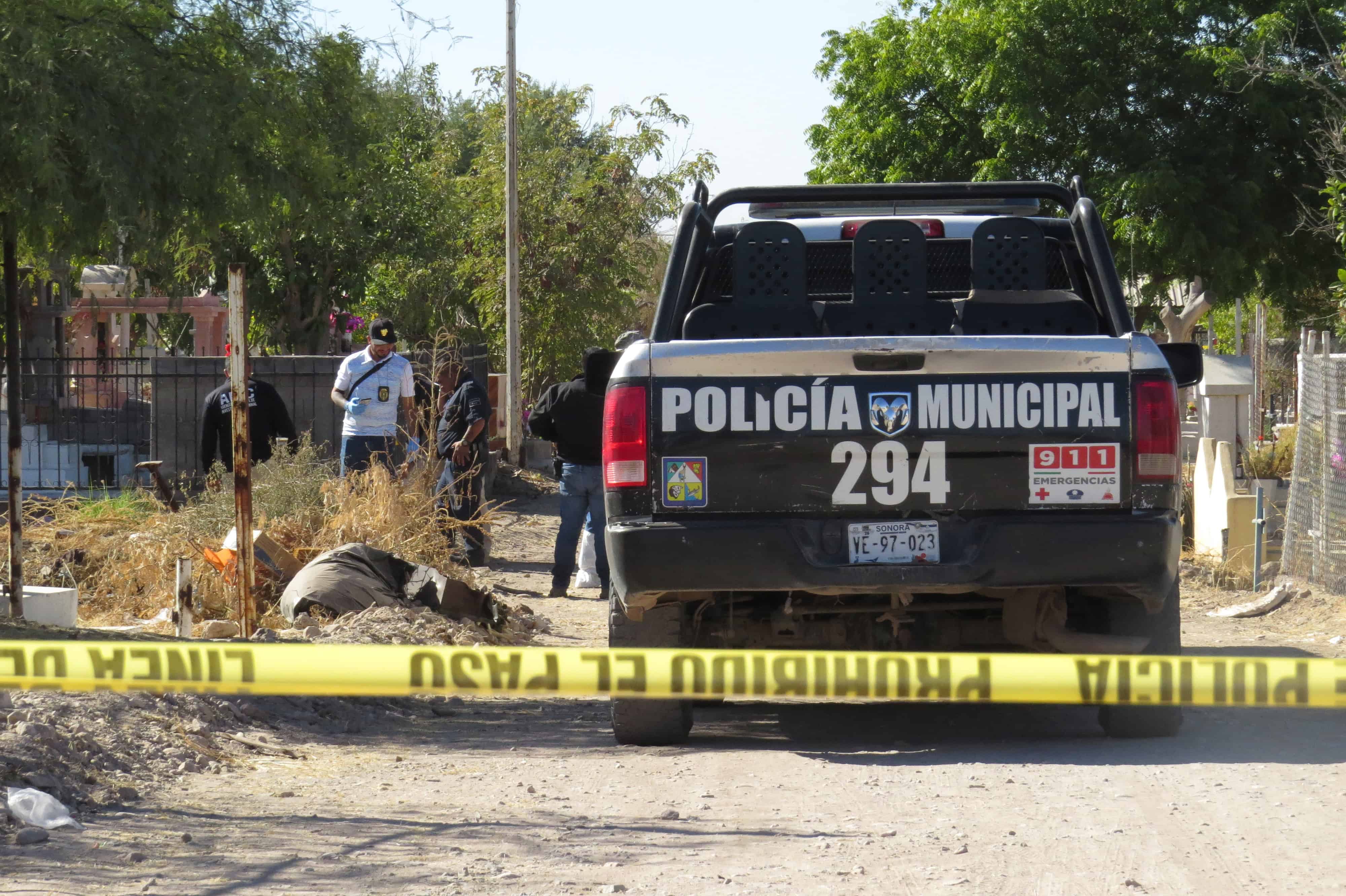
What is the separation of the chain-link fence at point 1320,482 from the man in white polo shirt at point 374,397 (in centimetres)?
630

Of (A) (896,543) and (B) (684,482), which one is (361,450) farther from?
(A) (896,543)

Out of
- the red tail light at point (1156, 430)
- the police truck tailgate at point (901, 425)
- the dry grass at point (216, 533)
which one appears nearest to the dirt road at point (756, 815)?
the police truck tailgate at point (901, 425)

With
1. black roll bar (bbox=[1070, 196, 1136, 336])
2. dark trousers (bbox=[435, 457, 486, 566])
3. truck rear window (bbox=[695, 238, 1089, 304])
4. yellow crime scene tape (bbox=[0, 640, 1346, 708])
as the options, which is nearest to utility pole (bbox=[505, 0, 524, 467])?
dark trousers (bbox=[435, 457, 486, 566])

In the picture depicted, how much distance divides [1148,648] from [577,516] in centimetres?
544

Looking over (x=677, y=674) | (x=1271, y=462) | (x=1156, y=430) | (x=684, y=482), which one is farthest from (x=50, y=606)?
(x=1271, y=462)

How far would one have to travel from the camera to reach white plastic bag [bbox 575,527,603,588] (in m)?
11.0

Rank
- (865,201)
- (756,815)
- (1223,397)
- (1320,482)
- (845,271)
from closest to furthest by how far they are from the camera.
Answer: (756,815), (865,201), (845,271), (1320,482), (1223,397)

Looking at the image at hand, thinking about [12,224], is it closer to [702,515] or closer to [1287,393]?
[702,515]

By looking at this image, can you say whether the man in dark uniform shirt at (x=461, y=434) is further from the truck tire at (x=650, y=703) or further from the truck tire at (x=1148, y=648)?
the truck tire at (x=1148, y=648)

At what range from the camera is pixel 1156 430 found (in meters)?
5.12

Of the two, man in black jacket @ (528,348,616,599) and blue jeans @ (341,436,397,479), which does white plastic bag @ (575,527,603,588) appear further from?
blue jeans @ (341,436,397,479)

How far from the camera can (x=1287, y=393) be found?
39812 mm

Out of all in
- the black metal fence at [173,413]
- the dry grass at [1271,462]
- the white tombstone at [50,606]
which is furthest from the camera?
the dry grass at [1271,462]

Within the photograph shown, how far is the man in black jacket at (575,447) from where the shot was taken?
9.96m
